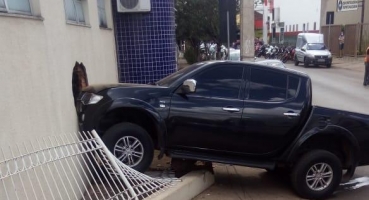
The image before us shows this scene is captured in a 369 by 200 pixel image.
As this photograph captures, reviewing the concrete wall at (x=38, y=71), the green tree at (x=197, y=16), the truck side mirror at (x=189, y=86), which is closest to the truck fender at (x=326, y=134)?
the truck side mirror at (x=189, y=86)

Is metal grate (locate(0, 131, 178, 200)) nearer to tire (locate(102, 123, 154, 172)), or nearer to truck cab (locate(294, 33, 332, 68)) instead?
tire (locate(102, 123, 154, 172))

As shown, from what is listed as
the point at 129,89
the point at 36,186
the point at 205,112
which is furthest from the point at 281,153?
the point at 36,186

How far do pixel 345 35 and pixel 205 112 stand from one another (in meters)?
28.8

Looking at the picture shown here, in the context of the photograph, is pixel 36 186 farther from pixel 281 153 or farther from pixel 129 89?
pixel 281 153

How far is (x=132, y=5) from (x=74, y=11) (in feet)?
9.55

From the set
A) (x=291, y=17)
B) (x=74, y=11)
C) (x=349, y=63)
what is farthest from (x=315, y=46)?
(x=291, y=17)

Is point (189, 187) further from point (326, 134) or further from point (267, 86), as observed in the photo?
point (326, 134)

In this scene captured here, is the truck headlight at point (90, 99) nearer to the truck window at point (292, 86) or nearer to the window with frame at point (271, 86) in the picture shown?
the window with frame at point (271, 86)

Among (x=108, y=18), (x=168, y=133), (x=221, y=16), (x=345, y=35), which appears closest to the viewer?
(x=168, y=133)

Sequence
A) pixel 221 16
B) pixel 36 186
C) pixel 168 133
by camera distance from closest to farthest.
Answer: pixel 36 186 < pixel 168 133 < pixel 221 16

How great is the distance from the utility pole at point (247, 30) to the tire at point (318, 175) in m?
8.44

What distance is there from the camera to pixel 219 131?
5.75m

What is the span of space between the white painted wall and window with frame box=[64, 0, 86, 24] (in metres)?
44.5

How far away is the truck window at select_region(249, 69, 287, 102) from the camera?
5.94 metres
